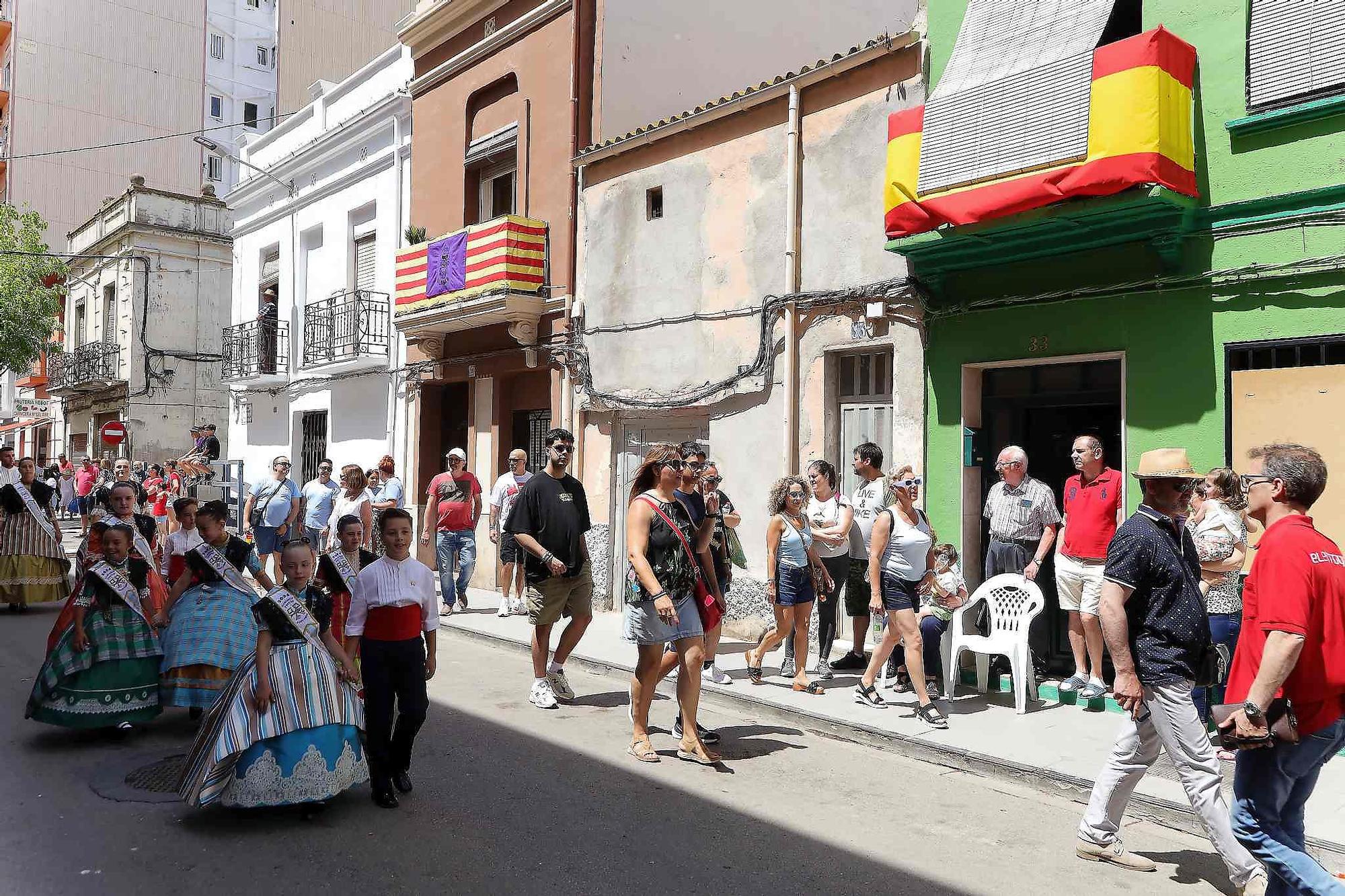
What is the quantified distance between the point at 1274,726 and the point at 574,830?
3.04 metres

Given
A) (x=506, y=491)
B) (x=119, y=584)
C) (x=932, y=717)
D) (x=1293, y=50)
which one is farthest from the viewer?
(x=506, y=491)

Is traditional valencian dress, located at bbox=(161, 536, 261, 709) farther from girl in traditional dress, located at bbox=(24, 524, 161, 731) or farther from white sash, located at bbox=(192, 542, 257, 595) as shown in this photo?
girl in traditional dress, located at bbox=(24, 524, 161, 731)

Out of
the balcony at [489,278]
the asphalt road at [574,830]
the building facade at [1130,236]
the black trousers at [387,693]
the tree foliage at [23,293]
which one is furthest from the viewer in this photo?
the tree foliage at [23,293]

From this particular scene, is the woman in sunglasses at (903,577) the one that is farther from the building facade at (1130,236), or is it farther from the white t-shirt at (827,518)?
the building facade at (1130,236)

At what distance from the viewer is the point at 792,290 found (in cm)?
1054

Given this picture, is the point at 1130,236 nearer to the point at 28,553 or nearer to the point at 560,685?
the point at 560,685

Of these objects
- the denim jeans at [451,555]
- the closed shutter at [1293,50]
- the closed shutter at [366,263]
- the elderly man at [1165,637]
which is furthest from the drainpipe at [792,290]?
the closed shutter at [366,263]

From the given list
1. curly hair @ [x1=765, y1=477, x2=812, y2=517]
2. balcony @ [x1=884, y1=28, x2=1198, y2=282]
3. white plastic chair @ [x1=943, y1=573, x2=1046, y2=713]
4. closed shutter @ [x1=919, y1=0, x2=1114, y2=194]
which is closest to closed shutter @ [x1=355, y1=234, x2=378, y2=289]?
curly hair @ [x1=765, y1=477, x2=812, y2=517]

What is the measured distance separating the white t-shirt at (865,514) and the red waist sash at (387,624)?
4.40 meters

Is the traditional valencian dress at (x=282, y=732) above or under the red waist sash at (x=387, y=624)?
under

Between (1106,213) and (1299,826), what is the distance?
480 centimetres

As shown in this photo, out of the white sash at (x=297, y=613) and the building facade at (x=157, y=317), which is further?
the building facade at (x=157, y=317)

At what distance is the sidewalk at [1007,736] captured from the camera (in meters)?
5.43

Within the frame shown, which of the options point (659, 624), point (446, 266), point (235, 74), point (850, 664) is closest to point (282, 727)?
point (659, 624)
